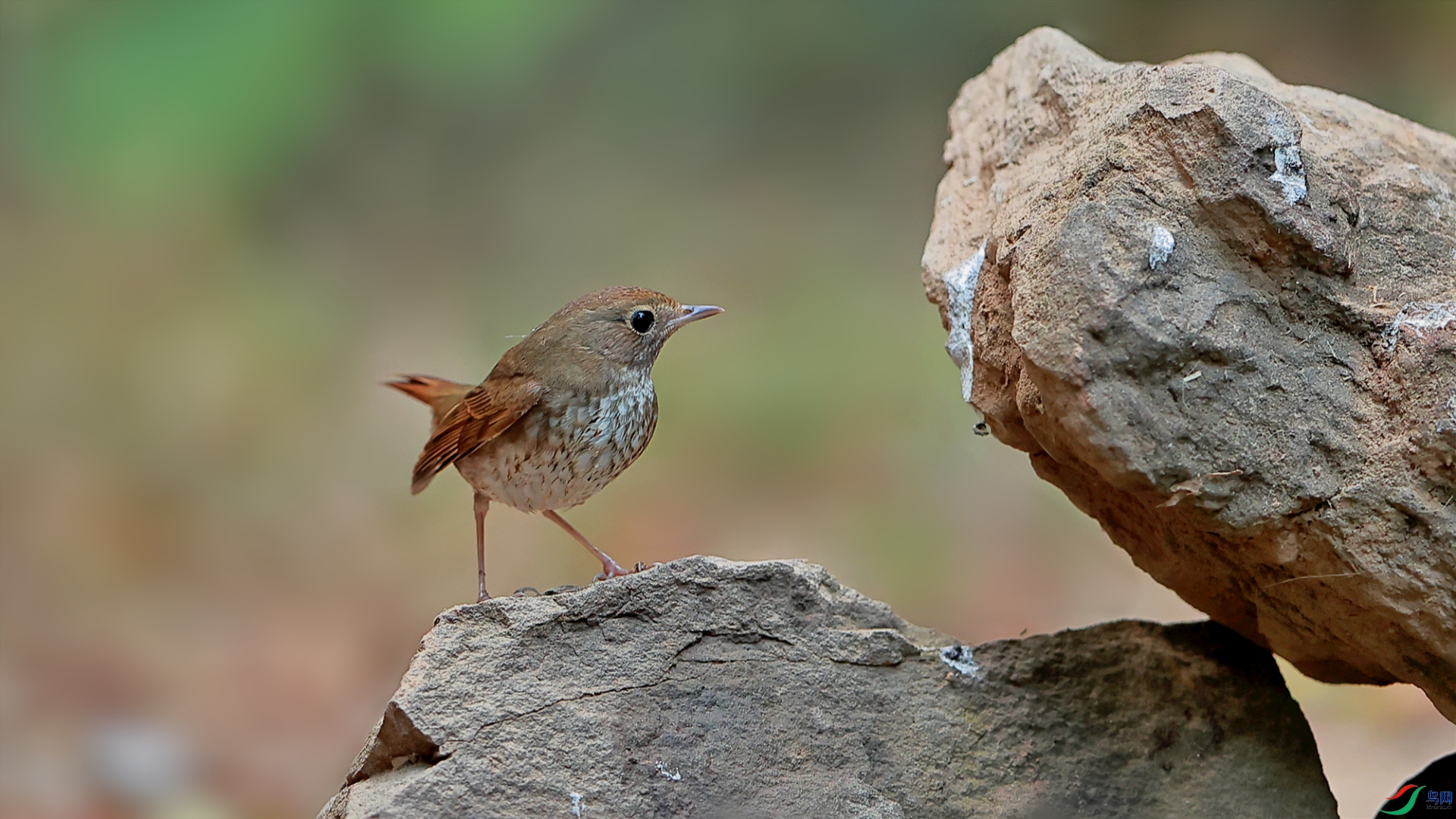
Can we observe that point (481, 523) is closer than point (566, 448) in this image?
No

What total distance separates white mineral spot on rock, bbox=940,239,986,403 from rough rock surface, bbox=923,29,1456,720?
0.16m

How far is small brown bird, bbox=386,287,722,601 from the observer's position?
12.8ft

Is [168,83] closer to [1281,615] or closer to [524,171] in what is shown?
[524,171]

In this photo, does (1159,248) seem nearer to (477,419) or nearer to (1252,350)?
(1252,350)

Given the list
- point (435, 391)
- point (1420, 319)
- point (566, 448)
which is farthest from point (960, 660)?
point (435, 391)

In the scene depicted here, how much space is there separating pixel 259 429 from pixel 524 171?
1.94 meters

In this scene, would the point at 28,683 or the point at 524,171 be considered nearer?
the point at 28,683

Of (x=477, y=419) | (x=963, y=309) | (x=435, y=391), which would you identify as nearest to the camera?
(x=963, y=309)

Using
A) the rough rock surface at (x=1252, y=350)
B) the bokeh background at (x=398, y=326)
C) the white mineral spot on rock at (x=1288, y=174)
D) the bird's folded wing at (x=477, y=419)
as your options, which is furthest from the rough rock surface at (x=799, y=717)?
the bokeh background at (x=398, y=326)

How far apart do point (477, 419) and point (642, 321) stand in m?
0.58

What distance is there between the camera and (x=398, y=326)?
22.7 feet

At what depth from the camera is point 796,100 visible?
7328mm

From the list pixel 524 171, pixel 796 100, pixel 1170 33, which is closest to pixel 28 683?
pixel 524 171

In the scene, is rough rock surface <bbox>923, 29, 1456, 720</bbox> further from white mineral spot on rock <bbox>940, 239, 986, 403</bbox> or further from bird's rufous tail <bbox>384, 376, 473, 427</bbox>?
bird's rufous tail <bbox>384, 376, 473, 427</bbox>
